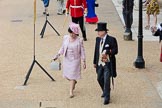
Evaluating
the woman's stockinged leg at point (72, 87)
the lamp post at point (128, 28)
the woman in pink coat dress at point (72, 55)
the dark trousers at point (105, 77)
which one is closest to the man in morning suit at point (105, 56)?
the dark trousers at point (105, 77)

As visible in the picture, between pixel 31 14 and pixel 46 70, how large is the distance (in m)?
10.8

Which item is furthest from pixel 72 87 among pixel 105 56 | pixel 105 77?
pixel 105 56

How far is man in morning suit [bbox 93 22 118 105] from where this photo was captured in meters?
10.2

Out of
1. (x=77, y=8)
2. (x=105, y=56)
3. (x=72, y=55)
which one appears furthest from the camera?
(x=77, y=8)

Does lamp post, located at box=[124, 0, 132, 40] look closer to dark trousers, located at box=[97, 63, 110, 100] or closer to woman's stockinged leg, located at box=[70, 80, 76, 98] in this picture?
woman's stockinged leg, located at box=[70, 80, 76, 98]

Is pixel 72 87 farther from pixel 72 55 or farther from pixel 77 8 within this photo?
pixel 77 8

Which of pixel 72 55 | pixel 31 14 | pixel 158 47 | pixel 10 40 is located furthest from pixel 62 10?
pixel 72 55

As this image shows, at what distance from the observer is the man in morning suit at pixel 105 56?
10.2 meters

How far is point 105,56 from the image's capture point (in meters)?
10.2

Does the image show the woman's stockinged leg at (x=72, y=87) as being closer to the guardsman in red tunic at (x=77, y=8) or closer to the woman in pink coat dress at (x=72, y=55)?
the woman in pink coat dress at (x=72, y=55)

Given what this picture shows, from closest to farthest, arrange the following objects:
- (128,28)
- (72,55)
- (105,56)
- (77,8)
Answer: (105,56), (72,55), (77,8), (128,28)

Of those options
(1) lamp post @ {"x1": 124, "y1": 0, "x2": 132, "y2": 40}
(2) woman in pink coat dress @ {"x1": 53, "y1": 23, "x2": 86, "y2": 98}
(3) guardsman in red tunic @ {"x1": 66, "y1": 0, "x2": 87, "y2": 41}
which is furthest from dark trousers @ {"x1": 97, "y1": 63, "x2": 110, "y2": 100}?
(1) lamp post @ {"x1": 124, "y1": 0, "x2": 132, "y2": 40}

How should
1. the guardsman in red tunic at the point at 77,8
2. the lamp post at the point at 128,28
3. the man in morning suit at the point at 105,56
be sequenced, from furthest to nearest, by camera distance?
the lamp post at the point at 128,28 < the guardsman in red tunic at the point at 77,8 < the man in morning suit at the point at 105,56

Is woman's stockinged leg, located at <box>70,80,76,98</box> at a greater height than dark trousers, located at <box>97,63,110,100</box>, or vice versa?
dark trousers, located at <box>97,63,110,100</box>
